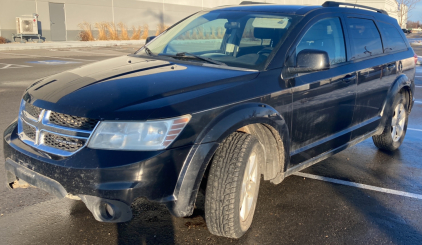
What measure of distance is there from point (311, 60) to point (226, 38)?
Result: 3.67ft

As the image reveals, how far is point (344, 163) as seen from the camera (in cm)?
541

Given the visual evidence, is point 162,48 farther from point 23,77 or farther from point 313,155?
point 23,77

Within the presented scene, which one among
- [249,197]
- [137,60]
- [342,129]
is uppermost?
[137,60]

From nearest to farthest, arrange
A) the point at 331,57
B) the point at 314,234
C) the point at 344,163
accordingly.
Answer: the point at 314,234, the point at 331,57, the point at 344,163

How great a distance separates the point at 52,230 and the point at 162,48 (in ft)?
6.81

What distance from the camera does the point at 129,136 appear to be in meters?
2.74

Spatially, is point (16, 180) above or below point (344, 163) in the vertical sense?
above

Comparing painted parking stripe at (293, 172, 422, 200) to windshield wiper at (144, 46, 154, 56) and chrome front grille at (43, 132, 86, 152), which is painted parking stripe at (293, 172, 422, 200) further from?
chrome front grille at (43, 132, 86, 152)

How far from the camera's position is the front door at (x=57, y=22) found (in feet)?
93.2

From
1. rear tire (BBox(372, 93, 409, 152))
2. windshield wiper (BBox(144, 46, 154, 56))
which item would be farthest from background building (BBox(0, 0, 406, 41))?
rear tire (BBox(372, 93, 409, 152))

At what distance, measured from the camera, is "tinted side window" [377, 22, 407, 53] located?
5.30 meters

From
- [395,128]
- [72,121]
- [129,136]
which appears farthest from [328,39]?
[72,121]

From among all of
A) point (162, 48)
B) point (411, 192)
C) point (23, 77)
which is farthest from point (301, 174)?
point (23, 77)

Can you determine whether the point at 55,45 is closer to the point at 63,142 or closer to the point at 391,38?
the point at 391,38
